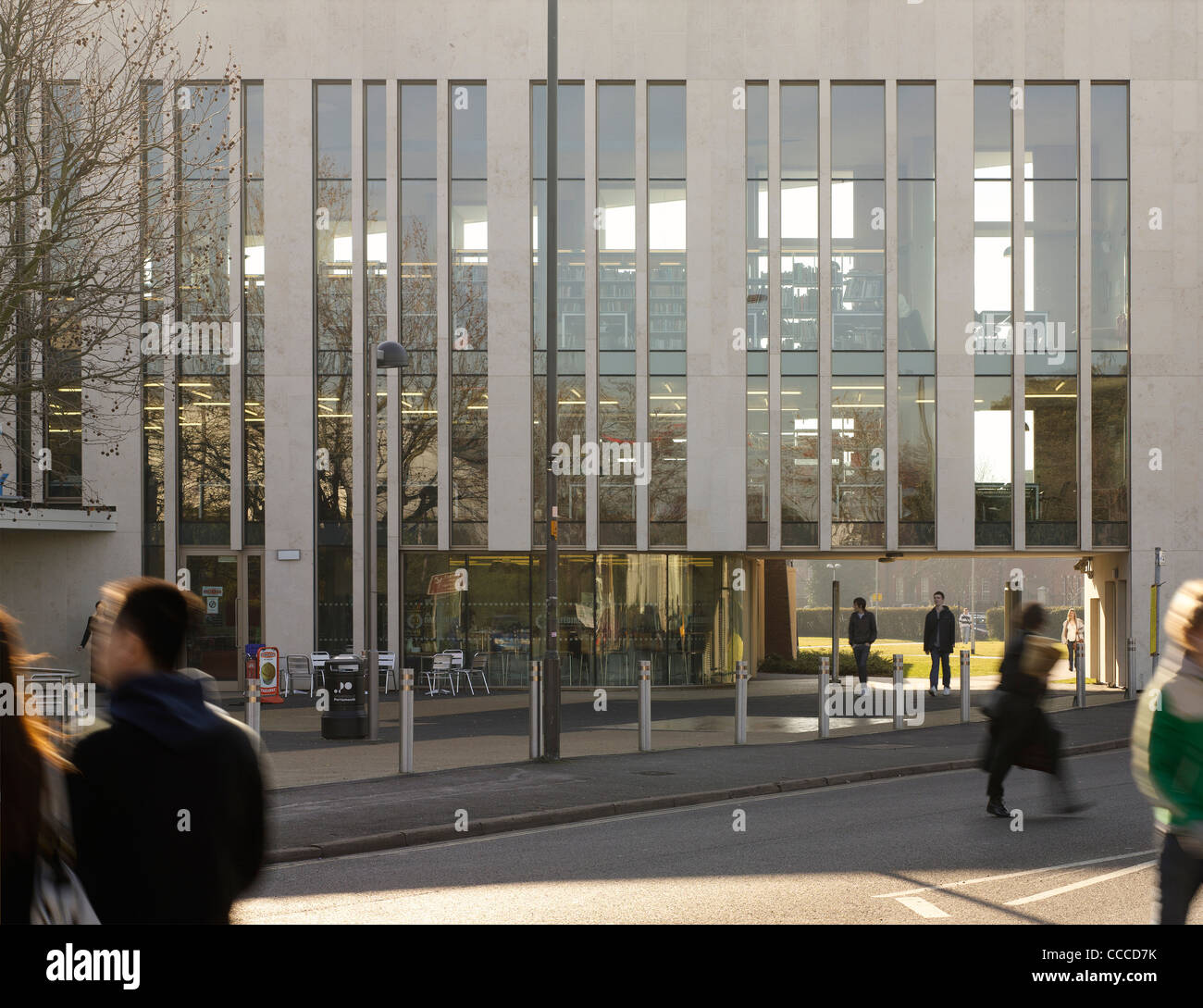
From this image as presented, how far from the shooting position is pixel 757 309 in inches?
1133

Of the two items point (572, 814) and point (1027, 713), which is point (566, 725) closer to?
point (572, 814)

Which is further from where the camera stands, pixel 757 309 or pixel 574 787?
pixel 757 309

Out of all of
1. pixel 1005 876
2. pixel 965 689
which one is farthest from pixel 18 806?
pixel 965 689

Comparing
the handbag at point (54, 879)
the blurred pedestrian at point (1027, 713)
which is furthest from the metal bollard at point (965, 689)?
the handbag at point (54, 879)

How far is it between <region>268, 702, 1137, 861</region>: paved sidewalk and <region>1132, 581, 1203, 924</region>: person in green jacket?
20.4ft

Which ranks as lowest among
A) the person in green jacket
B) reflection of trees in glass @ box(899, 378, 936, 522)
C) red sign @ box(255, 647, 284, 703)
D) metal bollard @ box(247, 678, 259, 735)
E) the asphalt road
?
red sign @ box(255, 647, 284, 703)

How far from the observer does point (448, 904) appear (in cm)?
814

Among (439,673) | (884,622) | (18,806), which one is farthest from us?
(884,622)

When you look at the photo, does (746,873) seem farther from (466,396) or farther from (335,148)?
(335,148)

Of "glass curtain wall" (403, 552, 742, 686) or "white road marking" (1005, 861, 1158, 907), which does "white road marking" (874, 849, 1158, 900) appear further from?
"glass curtain wall" (403, 552, 742, 686)

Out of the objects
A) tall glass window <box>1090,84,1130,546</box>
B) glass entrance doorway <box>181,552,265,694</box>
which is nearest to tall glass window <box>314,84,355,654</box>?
glass entrance doorway <box>181,552,265,694</box>

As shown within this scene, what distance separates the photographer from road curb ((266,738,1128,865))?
1030cm

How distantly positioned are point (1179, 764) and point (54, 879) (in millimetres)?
4100

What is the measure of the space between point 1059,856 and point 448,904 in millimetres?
4563
